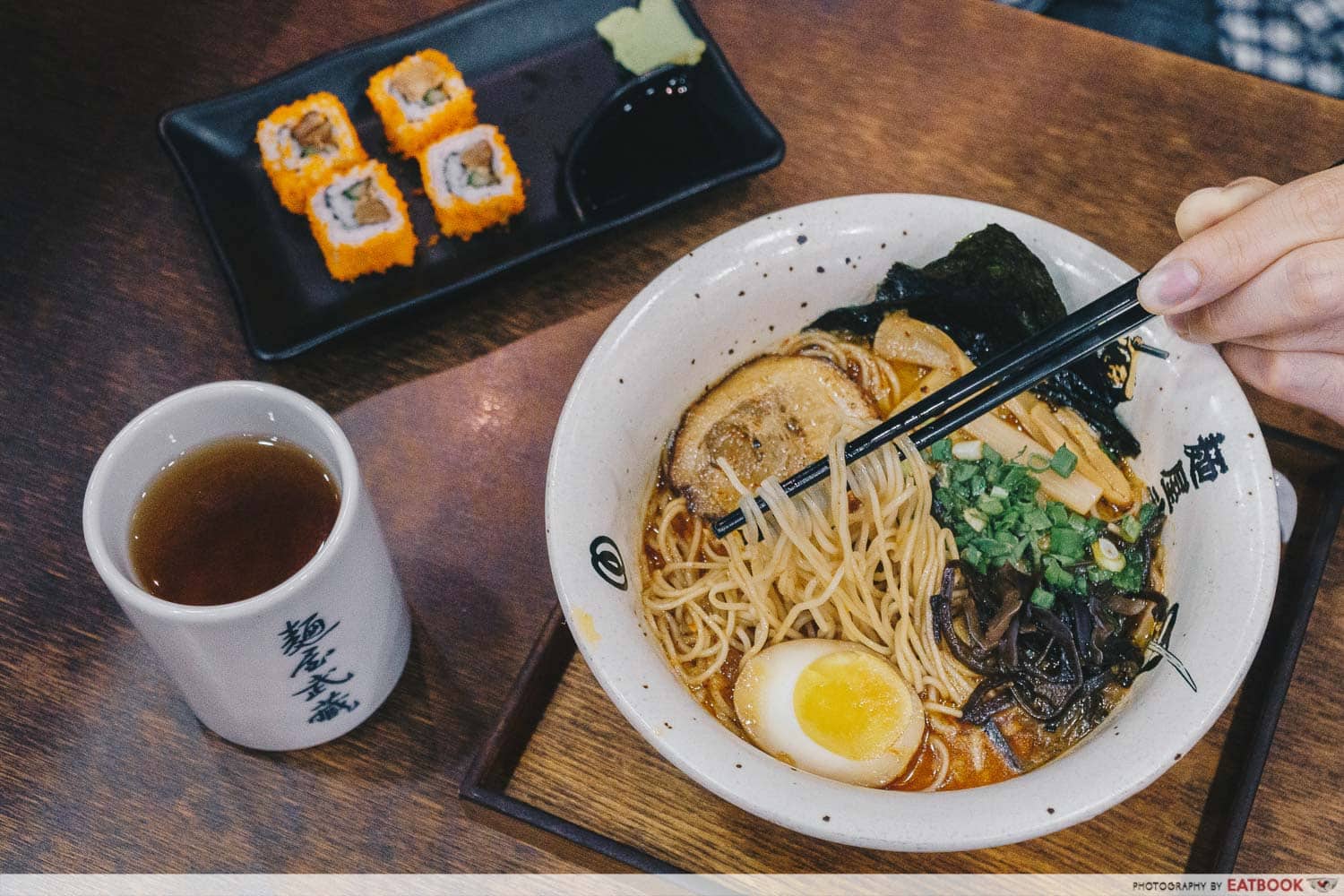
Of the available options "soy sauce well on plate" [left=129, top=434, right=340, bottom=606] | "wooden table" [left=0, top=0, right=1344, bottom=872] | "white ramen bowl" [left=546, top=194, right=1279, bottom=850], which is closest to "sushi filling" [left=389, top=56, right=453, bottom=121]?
"wooden table" [left=0, top=0, right=1344, bottom=872]

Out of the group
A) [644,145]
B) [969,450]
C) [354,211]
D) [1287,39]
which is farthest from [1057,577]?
[1287,39]

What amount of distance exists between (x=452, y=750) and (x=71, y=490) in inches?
32.9

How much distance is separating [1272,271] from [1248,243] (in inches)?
1.9

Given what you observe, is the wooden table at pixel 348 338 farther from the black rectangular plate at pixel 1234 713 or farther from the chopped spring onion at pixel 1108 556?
the chopped spring onion at pixel 1108 556

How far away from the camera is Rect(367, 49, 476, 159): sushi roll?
2.19 m

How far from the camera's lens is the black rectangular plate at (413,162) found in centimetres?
196

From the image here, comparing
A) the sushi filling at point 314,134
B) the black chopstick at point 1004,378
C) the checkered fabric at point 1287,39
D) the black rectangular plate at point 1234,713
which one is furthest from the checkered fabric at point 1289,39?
the sushi filling at point 314,134

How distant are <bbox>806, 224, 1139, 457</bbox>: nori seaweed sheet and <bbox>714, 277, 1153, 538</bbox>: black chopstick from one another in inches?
4.6

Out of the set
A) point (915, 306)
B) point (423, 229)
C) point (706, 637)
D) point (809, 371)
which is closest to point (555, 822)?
point (706, 637)

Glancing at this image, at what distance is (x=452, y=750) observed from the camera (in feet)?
5.02

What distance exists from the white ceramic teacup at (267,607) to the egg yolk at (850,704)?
0.60 m

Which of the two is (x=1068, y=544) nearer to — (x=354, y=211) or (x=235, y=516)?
(x=235, y=516)

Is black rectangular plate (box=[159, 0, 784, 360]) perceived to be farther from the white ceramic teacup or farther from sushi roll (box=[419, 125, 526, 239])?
the white ceramic teacup

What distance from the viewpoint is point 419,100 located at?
2209 millimetres
